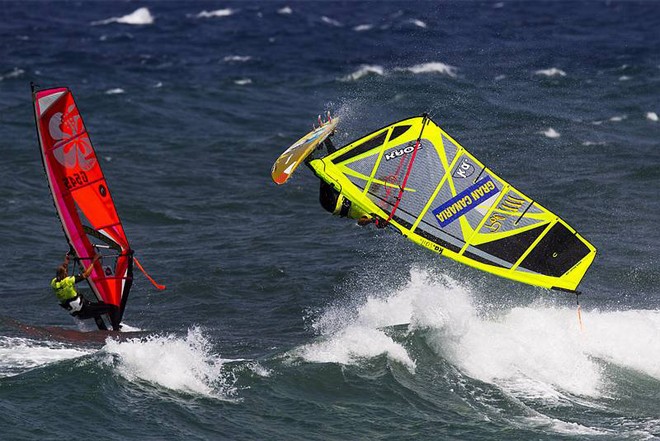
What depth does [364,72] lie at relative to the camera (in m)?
42.4

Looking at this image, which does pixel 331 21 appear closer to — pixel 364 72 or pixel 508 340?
pixel 364 72

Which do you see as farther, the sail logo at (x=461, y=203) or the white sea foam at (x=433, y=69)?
the white sea foam at (x=433, y=69)

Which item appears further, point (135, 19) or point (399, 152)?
point (135, 19)

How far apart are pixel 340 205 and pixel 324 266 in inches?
238

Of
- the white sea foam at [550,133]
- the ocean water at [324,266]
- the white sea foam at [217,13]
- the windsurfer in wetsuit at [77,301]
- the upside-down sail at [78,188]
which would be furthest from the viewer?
Result: the white sea foam at [217,13]

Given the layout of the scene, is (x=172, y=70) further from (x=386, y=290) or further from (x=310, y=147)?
(x=310, y=147)

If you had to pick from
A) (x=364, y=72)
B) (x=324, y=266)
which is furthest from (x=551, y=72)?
(x=324, y=266)

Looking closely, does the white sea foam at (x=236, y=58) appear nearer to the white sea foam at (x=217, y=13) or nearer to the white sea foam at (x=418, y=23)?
the white sea foam at (x=418, y=23)

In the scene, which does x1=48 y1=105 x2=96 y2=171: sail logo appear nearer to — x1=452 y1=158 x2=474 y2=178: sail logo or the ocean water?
the ocean water

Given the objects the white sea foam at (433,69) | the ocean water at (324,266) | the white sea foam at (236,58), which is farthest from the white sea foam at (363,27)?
the white sea foam at (433,69)

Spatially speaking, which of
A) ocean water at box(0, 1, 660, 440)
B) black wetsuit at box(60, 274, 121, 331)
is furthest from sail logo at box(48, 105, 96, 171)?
ocean water at box(0, 1, 660, 440)

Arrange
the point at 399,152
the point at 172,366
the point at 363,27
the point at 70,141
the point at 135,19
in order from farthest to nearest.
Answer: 1. the point at 135,19
2. the point at 363,27
3. the point at 70,141
4. the point at 399,152
5. the point at 172,366

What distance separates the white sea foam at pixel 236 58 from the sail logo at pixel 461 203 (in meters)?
32.1

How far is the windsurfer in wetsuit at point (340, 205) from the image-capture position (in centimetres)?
1563
